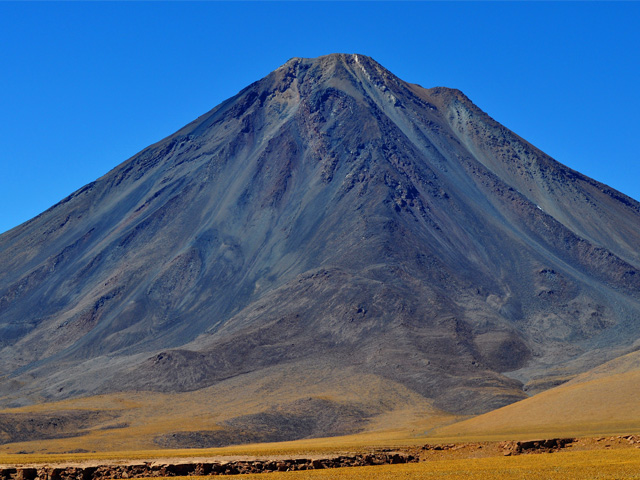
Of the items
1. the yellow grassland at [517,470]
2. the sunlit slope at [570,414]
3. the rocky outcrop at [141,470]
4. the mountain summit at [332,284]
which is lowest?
the sunlit slope at [570,414]

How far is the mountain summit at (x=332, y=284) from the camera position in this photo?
126000 millimetres

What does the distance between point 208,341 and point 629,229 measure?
362 ft

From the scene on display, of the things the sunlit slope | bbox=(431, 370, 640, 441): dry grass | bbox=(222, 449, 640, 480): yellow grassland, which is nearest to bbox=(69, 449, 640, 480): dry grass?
bbox=(222, 449, 640, 480): yellow grassland

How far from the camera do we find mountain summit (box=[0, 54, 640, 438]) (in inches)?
4961

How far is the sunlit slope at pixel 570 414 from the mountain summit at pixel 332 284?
2922cm

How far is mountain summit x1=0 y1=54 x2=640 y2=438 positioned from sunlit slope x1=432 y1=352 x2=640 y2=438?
1150 inches

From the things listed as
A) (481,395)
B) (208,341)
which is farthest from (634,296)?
(208,341)

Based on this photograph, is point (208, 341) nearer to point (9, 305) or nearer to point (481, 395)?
point (481, 395)

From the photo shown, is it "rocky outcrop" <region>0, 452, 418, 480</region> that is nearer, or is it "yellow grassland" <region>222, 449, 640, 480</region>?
"yellow grassland" <region>222, 449, 640, 480</region>

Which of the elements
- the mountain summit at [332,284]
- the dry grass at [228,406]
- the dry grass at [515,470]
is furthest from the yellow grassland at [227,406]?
the dry grass at [515,470]

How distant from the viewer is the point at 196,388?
12150 centimetres

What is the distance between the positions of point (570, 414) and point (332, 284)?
255 feet

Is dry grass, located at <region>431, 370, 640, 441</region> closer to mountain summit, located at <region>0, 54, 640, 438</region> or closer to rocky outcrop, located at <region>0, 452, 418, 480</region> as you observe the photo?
rocky outcrop, located at <region>0, 452, 418, 480</region>

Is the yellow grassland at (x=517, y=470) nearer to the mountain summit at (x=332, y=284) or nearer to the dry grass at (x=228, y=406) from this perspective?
the dry grass at (x=228, y=406)
